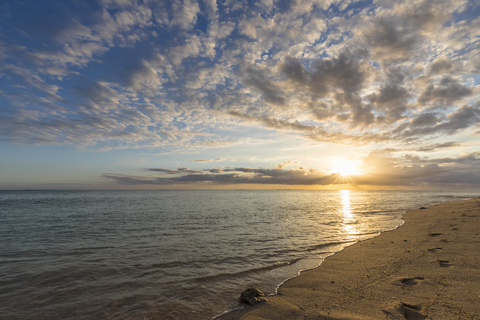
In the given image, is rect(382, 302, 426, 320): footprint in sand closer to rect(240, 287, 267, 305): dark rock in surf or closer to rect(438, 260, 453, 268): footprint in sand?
rect(240, 287, 267, 305): dark rock in surf

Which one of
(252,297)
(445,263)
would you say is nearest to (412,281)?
(445,263)

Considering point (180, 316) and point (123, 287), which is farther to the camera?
point (123, 287)

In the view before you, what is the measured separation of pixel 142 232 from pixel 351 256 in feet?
55.9

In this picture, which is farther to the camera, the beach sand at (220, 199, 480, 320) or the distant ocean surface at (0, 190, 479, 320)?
the distant ocean surface at (0, 190, 479, 320)

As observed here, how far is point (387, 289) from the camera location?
7.31 meters

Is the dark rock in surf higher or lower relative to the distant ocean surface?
higher

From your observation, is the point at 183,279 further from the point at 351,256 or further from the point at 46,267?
the point at 351,256

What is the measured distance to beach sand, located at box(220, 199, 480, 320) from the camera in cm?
584

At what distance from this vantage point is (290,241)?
16.4 metres

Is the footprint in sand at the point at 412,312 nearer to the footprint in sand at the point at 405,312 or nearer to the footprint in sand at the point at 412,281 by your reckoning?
the footprint in sand at the point at 405,312

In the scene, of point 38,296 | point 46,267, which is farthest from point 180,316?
point 46,267

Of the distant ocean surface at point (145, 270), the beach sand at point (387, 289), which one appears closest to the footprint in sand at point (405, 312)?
the beach sand at point (387, 289)

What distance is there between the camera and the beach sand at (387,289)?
5.84 m

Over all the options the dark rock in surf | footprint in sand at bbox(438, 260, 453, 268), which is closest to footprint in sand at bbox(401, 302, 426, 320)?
the dark rock in surf
